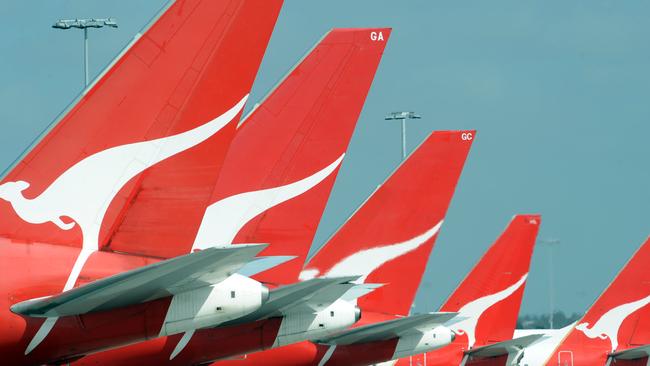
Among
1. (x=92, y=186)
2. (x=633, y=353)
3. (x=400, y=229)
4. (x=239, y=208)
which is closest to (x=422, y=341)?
(x=400, y=229)

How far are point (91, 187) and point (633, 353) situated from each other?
2838 centimetres

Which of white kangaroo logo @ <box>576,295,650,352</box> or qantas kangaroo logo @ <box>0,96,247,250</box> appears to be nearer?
qantas kangaroo logo @ <box>0,96,247,250</box>

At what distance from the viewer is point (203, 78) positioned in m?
16.8

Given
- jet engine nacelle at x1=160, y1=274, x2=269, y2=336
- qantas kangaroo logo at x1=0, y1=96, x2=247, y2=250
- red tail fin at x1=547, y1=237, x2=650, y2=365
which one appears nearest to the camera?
jet engine nacelle at x1=160, y1=274, x2=269, y2=336

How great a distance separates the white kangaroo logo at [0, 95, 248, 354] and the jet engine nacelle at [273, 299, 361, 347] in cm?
621

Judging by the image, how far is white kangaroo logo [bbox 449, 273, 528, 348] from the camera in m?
37.2

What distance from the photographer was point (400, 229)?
30953mm

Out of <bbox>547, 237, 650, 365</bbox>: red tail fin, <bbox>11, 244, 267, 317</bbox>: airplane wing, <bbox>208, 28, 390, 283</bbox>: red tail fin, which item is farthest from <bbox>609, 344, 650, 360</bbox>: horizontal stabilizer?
<bbox>11, 244, 267, 317</bbox>: airplane wing

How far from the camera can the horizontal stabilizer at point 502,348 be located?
35.0 m

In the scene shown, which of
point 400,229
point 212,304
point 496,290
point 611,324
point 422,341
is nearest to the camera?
point 212,304

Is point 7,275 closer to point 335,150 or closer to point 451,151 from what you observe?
point 335,150

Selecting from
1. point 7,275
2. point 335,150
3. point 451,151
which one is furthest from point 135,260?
point 451,151

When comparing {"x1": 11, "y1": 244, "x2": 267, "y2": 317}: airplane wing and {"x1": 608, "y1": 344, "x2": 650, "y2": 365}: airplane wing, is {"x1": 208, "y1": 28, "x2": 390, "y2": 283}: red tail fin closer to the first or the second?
{"x1": 11, "y1": 244, "x2": 267, "y2": 317}: airplane wing

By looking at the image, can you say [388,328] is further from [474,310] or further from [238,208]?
[474,310]
